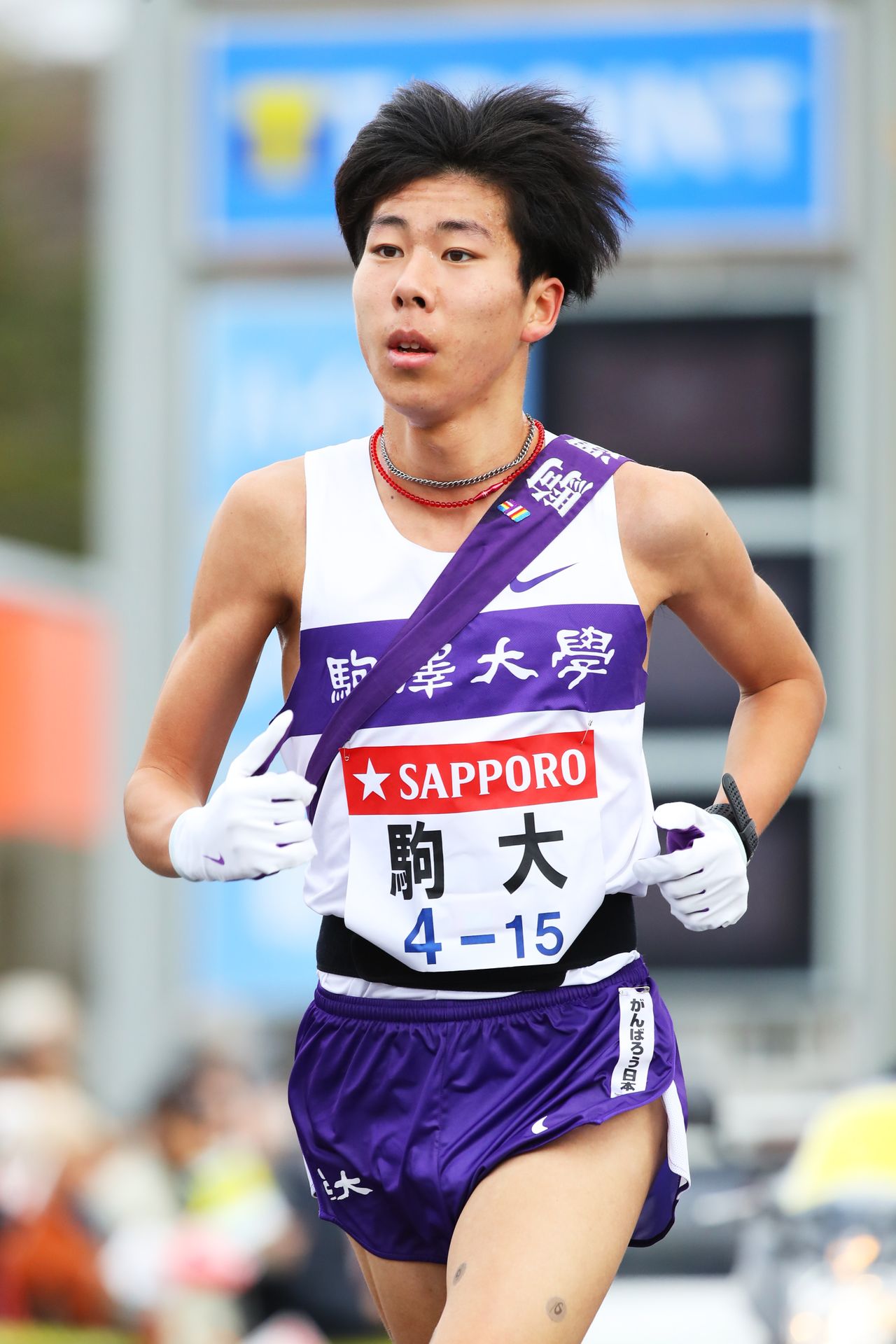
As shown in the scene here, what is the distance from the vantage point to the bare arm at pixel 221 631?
3098mm

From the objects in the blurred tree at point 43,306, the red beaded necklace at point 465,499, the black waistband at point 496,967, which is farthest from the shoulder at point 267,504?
the blurred tree at point 43,306

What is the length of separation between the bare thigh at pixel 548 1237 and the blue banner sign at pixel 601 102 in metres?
Answer: 8.32

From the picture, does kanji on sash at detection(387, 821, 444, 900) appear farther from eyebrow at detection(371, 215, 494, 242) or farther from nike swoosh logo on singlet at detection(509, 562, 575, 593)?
eyebrow at detection(371, 215, 494, 242)

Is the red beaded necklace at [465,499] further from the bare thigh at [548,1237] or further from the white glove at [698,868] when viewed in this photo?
the bare thigh at [548,1237]

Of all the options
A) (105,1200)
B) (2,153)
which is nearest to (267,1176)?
(105,1200)

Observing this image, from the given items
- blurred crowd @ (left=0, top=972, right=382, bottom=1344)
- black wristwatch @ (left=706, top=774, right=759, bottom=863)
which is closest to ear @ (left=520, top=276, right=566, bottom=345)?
black wristwatch @ (left=706, top=774, right=759, bottom=863)

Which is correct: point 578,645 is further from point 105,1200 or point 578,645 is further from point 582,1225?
point 105,1200

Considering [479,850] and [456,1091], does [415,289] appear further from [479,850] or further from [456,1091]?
[456,1091]

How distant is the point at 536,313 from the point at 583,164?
9.1 inches

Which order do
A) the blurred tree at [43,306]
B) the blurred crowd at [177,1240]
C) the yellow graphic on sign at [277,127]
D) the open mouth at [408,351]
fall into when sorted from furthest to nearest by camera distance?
the blurred tree at [43,306]
the yellow graphic on sign at [277,127]
the blurred crowd at [177,1240]
the open mouth at [408,351]

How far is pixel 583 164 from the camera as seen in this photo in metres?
3.12

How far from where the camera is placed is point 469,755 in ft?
9.67

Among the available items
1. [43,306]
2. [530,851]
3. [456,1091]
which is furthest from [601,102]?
[43,306]

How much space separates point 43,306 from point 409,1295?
2670 centimetres
